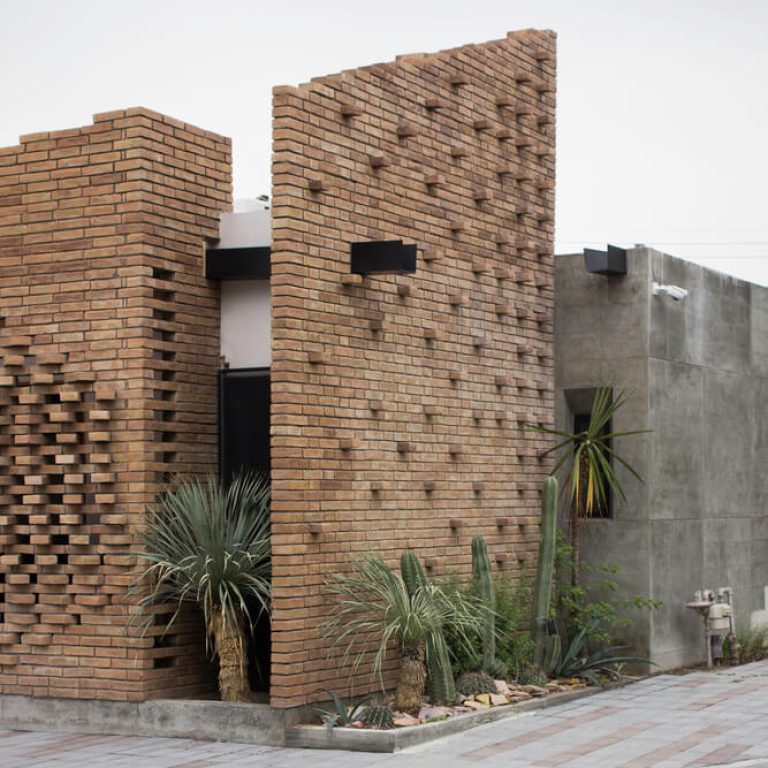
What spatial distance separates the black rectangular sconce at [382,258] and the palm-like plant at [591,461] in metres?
2.96

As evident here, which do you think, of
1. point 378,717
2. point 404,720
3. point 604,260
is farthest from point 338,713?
point 604,260

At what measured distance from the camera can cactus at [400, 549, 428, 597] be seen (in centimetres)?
1142

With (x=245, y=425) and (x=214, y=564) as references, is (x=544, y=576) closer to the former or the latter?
(x=245, y=425)

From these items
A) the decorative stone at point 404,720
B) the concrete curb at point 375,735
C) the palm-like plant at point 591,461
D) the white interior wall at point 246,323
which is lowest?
the concrete curb at point 375,735

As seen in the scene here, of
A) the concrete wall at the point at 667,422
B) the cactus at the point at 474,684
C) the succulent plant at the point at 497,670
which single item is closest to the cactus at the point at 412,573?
the cactus at the point at 474,684

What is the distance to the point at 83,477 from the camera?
11.7m

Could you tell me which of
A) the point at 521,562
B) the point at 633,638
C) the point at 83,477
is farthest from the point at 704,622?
the point at 83,477

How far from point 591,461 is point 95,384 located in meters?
4.90

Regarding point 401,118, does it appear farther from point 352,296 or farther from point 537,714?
point 537,714

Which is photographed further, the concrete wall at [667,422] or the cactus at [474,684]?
the concrete wall at [667,422]

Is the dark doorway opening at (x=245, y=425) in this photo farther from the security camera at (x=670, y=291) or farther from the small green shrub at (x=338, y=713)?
the security camera at (x=670, y=291)

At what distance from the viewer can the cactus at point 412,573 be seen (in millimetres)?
11422

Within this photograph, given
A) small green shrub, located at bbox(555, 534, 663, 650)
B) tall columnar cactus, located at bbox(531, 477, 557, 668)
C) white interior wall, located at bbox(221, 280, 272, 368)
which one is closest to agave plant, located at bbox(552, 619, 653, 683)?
small green shrub, located at bbox(555, 534, 663, 650)

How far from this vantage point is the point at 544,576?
12992 mm
